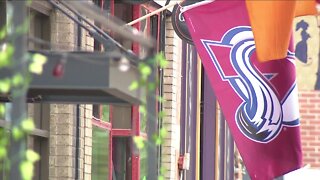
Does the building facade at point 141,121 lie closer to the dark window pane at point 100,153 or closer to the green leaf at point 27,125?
the dark window pane at point 100,153

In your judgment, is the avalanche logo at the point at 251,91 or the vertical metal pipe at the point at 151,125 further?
the avalanche logo at the point at 251,91

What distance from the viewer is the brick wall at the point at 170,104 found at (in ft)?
45.3

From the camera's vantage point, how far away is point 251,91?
934 centimetres

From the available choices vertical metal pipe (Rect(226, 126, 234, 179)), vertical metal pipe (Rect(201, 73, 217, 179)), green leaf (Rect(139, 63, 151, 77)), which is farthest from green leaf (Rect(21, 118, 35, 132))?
vertical metal pipe (Rect(226, 126, 234, 179))

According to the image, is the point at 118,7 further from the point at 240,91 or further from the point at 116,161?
the point at 240,91

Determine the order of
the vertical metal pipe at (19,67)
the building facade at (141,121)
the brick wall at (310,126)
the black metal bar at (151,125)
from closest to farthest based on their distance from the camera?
the vertical metal pipe at (19,67) < the black metal bar at (151,125) < the building facade at (141,121) < the brick wall at (310,126)

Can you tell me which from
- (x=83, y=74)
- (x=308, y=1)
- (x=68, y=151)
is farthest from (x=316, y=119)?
(x=83, y=74)

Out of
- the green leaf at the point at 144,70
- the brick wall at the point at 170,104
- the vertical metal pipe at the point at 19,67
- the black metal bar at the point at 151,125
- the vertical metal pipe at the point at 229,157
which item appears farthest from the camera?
the vertical metal pipe at the point at 229,157

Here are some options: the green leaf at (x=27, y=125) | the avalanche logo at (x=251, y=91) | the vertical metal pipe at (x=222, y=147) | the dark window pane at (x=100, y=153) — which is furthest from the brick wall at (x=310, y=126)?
the green leaf at (x=27, y=125)

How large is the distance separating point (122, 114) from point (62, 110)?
6.82ft

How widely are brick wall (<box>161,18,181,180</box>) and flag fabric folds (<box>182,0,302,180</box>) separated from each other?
4384 millimetres

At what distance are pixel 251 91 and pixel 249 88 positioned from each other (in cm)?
3

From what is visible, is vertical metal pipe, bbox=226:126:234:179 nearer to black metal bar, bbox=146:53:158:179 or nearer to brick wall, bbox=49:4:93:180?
brick wall, bbox=49:4:93:180

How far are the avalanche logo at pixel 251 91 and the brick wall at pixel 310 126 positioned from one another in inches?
449
